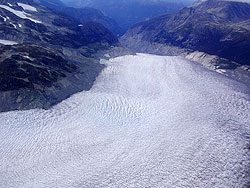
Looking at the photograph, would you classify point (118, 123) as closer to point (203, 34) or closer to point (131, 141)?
point (131, 141)

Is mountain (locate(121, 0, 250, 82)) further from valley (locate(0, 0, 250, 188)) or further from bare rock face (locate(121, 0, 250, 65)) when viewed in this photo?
valley (locate(0, 0, 250, 188))

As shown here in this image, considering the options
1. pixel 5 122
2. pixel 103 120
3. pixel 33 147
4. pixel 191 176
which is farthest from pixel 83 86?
pixel 191 176

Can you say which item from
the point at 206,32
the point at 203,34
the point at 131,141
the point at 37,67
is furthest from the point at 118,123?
the point at 206,32

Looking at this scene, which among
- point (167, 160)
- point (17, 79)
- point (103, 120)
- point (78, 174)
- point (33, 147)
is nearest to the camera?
point (78, 174)

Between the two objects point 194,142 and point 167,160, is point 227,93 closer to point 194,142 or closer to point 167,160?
point 194,142

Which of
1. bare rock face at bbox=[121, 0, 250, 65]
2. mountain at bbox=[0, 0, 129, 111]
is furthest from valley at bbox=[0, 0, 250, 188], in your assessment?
bare rock face at bbox=[121, 0, 250, 65]

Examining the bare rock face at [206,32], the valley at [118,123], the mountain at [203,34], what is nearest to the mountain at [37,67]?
the valley at [118,123]
